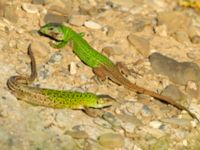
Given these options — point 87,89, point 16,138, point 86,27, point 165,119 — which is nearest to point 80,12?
point 86,27

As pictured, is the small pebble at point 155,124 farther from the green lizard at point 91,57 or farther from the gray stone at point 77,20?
the gray stone at point 77,20

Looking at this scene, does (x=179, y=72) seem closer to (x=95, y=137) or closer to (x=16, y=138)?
(x=95, y=137)

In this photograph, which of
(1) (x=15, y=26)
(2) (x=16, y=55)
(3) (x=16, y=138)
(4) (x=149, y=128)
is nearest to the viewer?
(3) (x=16, y=138)

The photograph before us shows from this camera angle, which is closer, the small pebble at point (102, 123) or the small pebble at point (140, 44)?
the small pebble at point (102, 123)

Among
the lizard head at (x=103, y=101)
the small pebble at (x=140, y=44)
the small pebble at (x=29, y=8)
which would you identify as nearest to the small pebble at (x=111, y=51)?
the small pebble at (x=140, y=44)

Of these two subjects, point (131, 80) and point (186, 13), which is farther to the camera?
point (186, 13)
